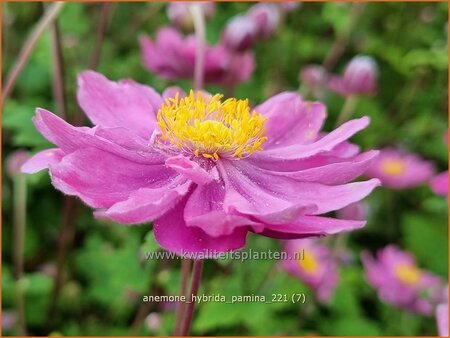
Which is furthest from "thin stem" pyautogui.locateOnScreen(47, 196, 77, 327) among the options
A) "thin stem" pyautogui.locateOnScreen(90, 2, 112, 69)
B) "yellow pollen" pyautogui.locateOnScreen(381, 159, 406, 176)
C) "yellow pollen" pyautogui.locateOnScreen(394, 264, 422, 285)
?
"yellow pollen" pyautogui.locateOnScreen(381, 159, 406, 176)

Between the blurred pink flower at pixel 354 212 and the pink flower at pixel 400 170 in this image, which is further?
the pink flower at pixel 400 170

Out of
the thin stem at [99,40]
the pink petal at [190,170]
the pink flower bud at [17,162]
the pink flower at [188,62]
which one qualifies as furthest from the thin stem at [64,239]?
the pink petal at [190,170]

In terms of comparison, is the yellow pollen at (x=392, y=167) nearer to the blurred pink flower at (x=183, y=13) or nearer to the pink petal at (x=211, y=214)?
the blurred pink flower at (x=183, y=13)

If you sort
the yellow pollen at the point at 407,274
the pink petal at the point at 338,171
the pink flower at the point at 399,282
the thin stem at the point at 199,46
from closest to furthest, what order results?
the pink petal at the point at 338,171 → the thin stem at the point at 199,46 → the pink flower at the point at 399,282 → the yellow pollen at the point at 407,274

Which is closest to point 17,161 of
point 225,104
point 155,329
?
point 155,329

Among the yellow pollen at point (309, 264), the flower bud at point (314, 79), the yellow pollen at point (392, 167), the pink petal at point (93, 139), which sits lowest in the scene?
the pink petal at point (93, 139)
